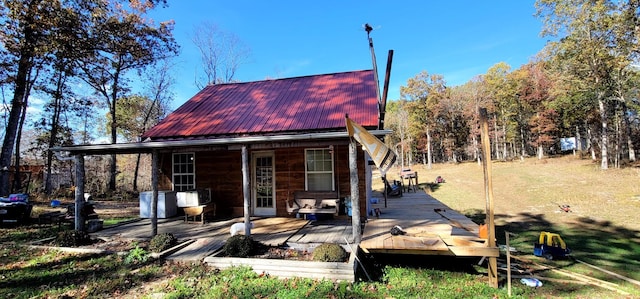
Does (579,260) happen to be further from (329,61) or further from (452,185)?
(329,61)

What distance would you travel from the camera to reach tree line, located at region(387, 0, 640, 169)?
648 inches

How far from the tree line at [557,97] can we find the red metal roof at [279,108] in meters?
15.5

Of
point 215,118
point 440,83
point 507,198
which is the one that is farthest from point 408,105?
point 215,118

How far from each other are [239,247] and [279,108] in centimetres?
490

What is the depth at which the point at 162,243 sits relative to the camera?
5.76 meters

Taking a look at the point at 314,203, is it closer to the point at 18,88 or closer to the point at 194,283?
the point at 194,283

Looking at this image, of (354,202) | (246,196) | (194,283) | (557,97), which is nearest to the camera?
(194,283)

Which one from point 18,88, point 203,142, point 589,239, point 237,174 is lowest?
point 589,239

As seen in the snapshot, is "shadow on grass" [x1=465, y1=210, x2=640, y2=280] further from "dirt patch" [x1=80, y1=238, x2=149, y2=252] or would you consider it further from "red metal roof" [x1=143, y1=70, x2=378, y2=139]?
"dirt patch" [x1=80, y1=238, x2=149, y2=252]

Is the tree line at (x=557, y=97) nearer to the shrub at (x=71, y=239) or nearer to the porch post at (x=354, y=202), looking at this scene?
the porch post at (x=354, y=202)

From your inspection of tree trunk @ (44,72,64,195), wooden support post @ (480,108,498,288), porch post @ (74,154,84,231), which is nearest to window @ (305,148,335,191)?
wooden support post @ (480,108,498,288)

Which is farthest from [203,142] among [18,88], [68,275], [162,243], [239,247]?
[18,88]

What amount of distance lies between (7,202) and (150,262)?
7.44m

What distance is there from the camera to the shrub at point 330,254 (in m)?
4.83
